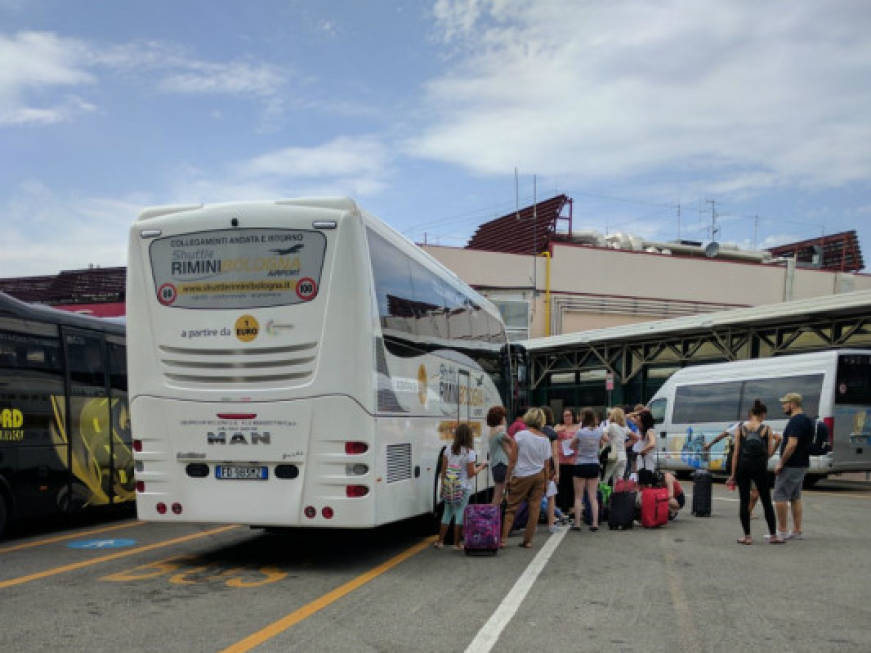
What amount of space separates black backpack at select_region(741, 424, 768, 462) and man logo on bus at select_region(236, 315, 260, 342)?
6.22 m

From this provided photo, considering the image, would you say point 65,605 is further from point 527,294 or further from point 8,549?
point 527,294

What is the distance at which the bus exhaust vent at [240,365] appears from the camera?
8281 millimetres

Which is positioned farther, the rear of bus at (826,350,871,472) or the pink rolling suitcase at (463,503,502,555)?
the rear of bus at (826,350,871,472)

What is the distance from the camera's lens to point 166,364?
28.1 feet

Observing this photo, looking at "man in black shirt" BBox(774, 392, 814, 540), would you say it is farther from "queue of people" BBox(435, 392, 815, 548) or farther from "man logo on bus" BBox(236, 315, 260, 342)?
"man logo on bus" BBox(236, 315, 260, 342)

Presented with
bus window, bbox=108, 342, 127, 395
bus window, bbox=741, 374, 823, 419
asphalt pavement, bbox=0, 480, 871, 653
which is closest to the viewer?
asphalt pavement, bbox=0, 480, 871, 653

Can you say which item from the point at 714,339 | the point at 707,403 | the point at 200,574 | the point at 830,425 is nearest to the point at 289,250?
the point at 200,574

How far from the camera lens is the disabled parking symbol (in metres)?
10.0

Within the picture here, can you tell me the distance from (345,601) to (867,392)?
1615 centimetres

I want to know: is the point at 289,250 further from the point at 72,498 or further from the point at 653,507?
the point at 653,507

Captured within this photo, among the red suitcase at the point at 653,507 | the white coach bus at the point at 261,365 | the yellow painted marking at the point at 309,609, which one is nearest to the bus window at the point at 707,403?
the red suitcase at the point at 653,507

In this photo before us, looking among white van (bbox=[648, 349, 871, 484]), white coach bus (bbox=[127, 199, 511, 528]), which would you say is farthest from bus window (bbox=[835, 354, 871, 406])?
white coach bus (bbox=[127, 199, 511, 528])

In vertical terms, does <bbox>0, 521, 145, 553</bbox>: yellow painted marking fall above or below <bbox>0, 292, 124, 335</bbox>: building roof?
below

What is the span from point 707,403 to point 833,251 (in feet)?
142
